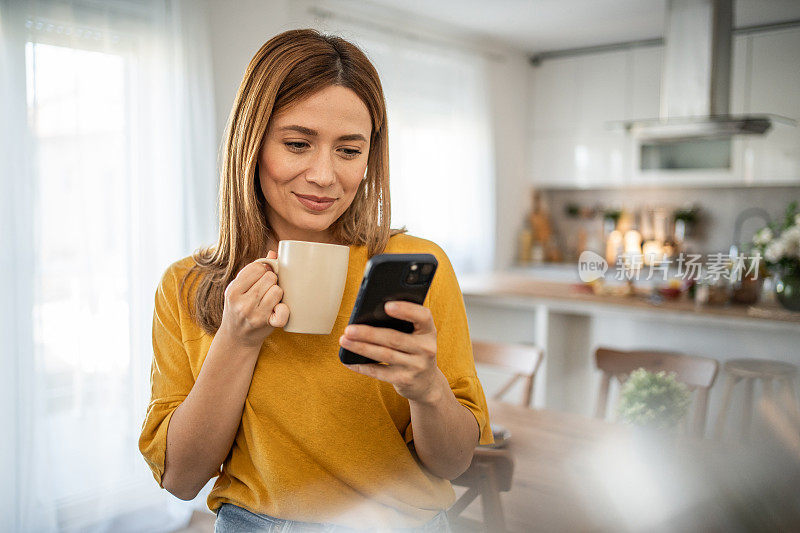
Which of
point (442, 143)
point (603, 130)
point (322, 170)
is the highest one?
point (603, 130)

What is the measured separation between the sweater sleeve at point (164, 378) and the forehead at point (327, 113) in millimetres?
193

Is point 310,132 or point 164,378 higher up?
point 310,132

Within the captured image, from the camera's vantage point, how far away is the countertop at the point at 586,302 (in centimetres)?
93

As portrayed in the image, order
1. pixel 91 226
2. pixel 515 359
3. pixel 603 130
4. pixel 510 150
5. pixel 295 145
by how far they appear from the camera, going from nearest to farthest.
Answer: pixel 295 145 → pixel 515 359 → pixel 91 226 → pixel 603 130 → pixel 510 150

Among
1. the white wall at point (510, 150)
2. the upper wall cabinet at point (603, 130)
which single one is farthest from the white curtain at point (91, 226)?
the upper wall cabinet at point (603, 130)

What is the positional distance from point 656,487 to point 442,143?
7.63 feet

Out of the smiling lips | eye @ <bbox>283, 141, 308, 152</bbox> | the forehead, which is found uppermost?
the forehead

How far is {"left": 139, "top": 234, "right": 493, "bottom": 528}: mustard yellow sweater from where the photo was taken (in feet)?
1.82

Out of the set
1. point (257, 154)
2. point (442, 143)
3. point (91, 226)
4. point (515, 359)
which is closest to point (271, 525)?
point (257, 154)

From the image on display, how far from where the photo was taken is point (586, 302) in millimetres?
1913

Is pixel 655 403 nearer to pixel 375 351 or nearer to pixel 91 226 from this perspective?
pixel 375 351

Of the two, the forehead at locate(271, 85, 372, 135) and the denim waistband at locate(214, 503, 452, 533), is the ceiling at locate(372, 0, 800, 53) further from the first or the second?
the denim waistband at locate(214, 503, 452, 533)

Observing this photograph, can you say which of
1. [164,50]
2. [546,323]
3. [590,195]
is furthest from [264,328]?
[590,195]

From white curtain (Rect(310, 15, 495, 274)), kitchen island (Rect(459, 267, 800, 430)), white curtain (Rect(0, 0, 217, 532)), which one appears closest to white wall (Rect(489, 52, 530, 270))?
white curtain (Rect(310, 15, 495, 274))
